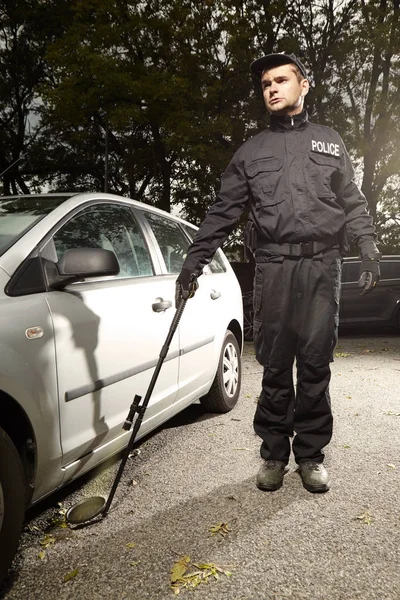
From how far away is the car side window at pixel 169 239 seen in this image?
393 centimetres

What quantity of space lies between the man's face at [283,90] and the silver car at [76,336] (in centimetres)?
111

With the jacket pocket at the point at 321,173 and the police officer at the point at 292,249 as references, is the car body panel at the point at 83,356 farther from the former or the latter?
the jacket pocket at the point at 321,173

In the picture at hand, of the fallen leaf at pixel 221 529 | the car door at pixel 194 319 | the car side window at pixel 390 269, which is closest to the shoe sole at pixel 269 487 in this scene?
the fallen leaf at pixel 221 529

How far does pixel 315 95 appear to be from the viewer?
55.5 feet

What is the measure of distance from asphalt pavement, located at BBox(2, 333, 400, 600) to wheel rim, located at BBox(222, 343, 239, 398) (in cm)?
76

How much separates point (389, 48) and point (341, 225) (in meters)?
15.2

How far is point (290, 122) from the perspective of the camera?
312cm

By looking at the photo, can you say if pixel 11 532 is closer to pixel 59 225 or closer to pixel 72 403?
pixel 72 403

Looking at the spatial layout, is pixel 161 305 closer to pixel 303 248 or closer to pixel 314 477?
pixel 303 248

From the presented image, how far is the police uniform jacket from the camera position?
3.01m

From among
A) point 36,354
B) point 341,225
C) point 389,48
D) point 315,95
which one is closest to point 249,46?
point 315,95

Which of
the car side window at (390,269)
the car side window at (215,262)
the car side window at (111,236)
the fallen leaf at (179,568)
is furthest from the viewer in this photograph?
the car side window at (390,269)

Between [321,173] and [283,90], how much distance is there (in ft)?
1.64

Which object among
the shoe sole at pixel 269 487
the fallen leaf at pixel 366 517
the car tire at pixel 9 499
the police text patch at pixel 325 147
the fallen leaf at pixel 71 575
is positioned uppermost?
the police text patch at pixel 325 147
